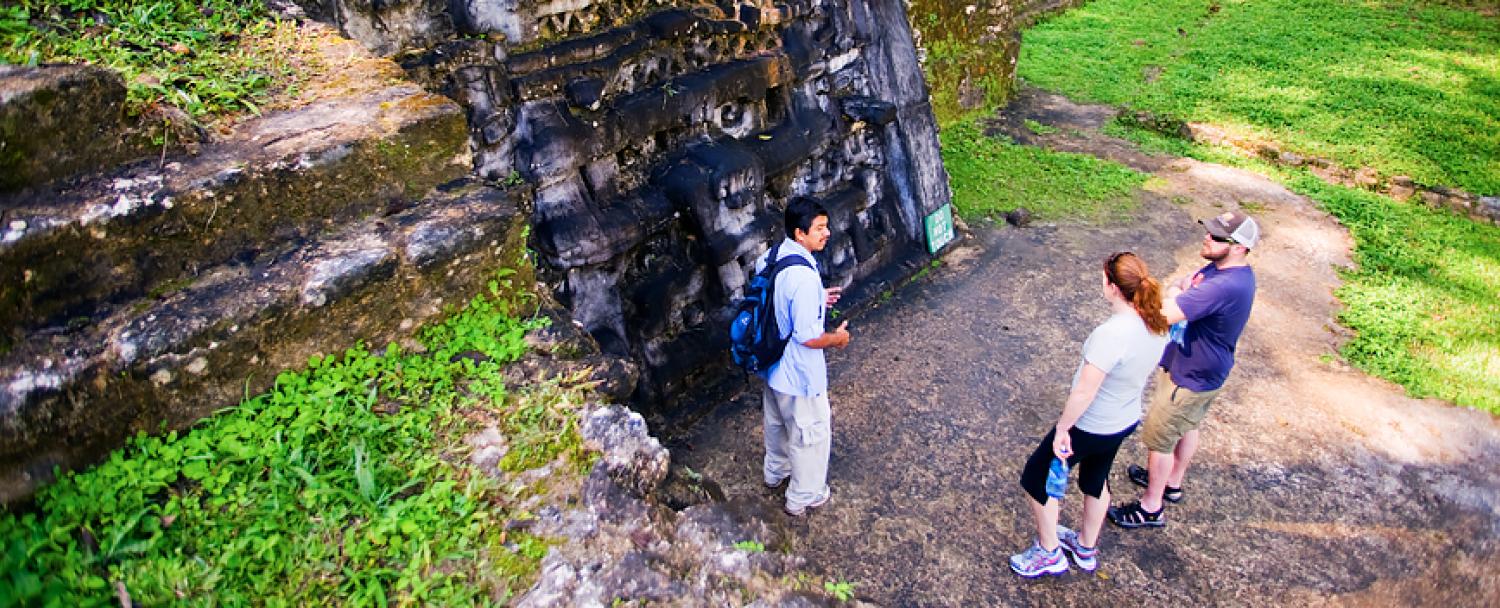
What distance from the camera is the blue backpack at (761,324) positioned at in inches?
145

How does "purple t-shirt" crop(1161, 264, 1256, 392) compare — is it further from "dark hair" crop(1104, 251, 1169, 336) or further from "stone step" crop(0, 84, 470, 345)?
"stone step" crop(0, 84, 470, 345)

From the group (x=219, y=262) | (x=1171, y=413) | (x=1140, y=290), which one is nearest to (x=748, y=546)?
(x=1140, y=290)

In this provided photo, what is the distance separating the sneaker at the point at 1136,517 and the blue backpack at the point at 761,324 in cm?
191

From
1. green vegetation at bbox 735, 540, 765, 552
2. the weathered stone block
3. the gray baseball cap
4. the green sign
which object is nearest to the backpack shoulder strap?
green vegetation at bbox 735, 540, 765, 552

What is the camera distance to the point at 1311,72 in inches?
420

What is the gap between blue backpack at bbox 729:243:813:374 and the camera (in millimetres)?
3674

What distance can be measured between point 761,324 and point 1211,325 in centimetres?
199

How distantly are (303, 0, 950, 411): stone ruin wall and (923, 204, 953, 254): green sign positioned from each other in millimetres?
186

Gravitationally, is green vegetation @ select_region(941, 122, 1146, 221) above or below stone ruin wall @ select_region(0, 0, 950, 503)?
below

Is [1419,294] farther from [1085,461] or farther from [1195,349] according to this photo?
[1085,461]

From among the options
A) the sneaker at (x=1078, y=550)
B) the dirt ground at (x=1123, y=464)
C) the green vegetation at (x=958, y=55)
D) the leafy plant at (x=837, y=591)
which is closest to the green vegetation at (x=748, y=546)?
the leafy plant at (x=837, y=591)

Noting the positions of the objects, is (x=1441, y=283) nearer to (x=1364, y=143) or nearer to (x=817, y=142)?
(x=1364, y=143)

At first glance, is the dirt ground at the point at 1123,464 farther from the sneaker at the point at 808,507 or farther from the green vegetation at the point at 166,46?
the green vegetation at the point at 166,46

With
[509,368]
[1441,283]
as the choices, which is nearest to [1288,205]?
[1441,283]
